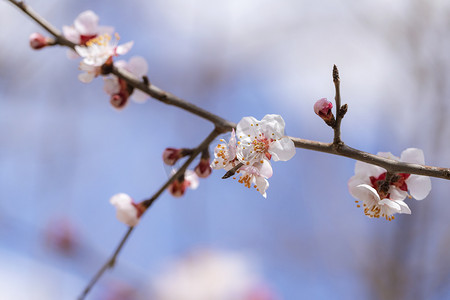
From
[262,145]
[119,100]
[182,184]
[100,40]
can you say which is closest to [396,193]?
[262,145]

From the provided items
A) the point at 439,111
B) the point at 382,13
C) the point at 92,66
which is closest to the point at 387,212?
the point at 92,66

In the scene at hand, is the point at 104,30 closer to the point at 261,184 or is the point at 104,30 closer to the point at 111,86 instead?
the point at 111,86

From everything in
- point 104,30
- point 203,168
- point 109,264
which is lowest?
point 109,264

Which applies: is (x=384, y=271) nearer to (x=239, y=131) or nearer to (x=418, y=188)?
(x=418, y=188)

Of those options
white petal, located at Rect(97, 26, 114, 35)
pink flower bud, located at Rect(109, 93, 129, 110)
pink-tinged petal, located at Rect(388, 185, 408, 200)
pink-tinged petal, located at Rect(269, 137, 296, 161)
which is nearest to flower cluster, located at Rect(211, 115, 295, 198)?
pink-tinged petal, located at Rect(269, 137, 296, 161)

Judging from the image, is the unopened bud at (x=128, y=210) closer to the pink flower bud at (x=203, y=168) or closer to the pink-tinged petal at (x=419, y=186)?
the pink flower bud at (x=203, y=168)

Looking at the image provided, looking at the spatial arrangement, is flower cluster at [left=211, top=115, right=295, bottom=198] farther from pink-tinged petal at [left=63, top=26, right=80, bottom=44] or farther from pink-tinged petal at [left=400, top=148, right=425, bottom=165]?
pink-tinged petal at [left=63, top=26, right=80, bottom=44]
